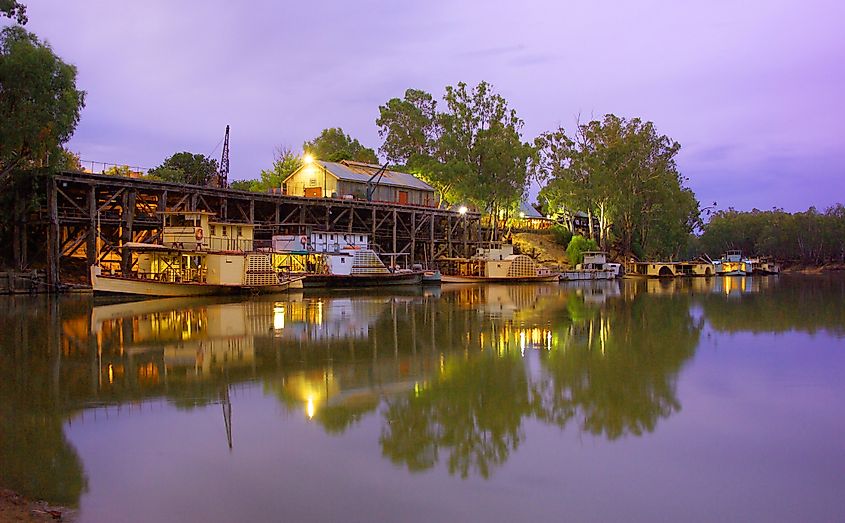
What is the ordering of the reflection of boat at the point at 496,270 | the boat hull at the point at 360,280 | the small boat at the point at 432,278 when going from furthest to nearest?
the reflection of boat at the point at 496,270 < the small boat at the point at 432,278 < the boat hull at the point at 360,280

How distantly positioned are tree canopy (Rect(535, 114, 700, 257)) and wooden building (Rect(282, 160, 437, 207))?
15011 millimetres

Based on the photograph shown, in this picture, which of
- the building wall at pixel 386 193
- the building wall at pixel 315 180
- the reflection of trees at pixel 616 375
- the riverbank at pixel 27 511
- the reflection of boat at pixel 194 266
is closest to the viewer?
the riverbank at pixel 27 511

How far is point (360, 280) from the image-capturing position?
47.3 metres

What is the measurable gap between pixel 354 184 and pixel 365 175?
259 centimetres

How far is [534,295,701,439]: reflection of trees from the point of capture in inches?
449

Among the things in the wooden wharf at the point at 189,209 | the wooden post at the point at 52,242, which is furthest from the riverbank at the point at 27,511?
the wooden post at the point at 52,242

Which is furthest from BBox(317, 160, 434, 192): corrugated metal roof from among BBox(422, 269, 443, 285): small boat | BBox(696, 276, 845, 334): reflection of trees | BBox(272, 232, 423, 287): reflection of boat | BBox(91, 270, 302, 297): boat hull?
BBox(696, 276, 845, 334): reflection of trees

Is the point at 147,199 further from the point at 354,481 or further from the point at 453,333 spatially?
the point at 354,481

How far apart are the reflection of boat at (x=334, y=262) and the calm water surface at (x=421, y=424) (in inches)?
903

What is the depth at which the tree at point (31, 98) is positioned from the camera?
30688mm

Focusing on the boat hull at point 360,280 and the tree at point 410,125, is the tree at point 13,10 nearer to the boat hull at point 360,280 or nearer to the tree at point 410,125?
the boat hull at point 360,280

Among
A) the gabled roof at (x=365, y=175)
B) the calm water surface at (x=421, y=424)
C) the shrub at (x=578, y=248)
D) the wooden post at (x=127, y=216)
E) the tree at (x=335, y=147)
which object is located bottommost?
the calm water surface at (x=421, y=424)

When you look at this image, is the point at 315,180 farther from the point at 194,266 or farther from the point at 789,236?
the point at 789,236

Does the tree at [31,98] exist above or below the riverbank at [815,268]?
above
